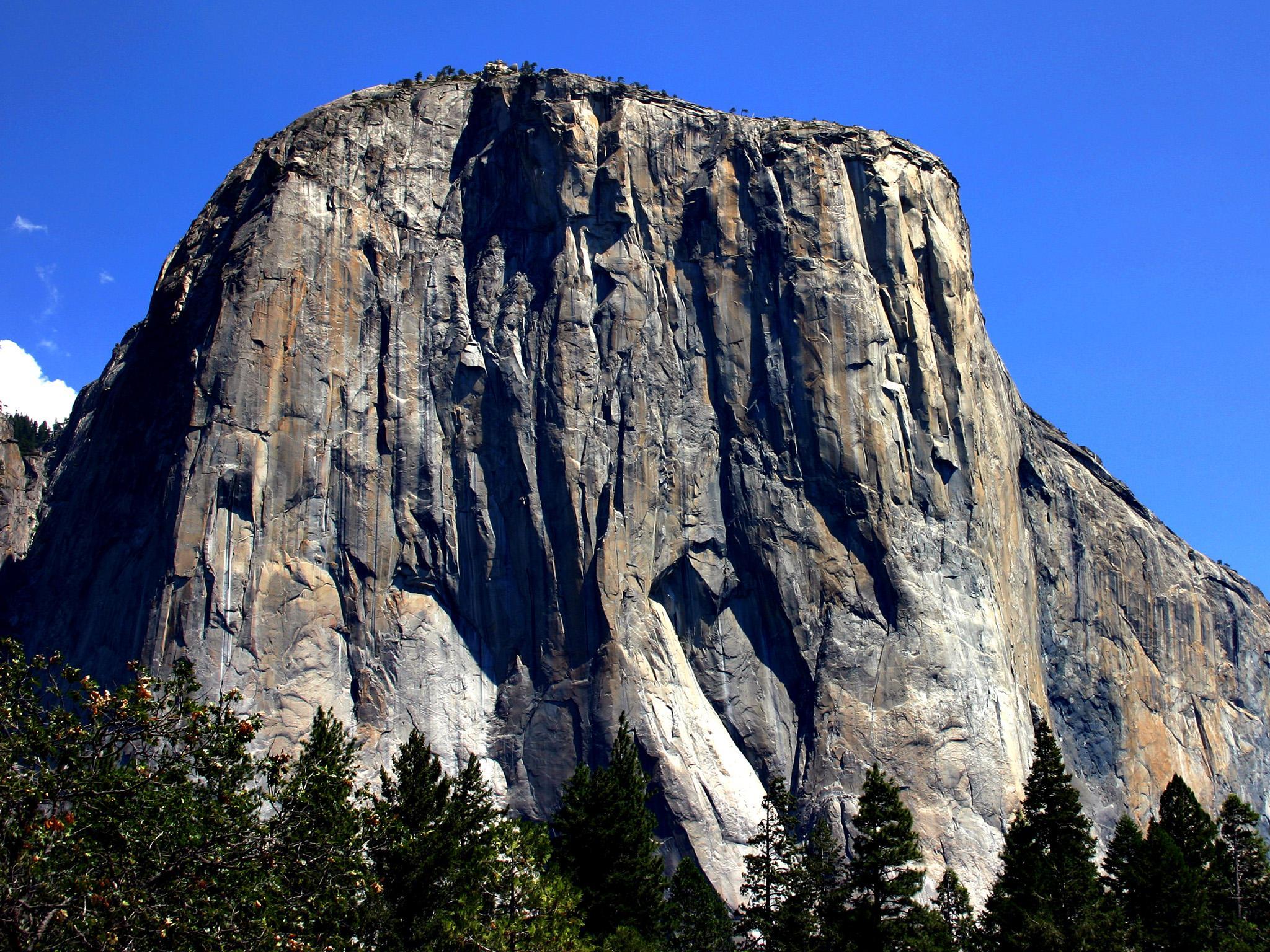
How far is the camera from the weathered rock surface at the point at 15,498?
78.5m

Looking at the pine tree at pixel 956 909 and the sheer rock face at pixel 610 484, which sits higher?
the sheer rock face at pixel 610 484

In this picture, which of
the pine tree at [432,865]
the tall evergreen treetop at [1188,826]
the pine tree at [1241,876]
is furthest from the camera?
the tall evergreen treetop at [1188,826]

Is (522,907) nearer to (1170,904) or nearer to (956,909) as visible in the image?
(1170,904)

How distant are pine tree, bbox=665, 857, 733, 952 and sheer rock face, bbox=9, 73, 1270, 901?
632cm

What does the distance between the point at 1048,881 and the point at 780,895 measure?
27.6 ft

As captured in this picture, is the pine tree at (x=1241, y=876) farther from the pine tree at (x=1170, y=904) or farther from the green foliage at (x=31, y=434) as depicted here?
the green foliage at (x=31, y=434)

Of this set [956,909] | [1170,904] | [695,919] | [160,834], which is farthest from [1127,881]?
[160,834]

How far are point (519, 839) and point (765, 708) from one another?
32.5 m

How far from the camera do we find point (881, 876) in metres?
38.7

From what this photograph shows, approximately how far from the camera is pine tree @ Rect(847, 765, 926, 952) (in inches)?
1476

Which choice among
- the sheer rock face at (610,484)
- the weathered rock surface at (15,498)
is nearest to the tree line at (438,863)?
the sheer rock face at (610,484)

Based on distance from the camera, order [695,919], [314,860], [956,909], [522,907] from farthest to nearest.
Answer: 1. [956,909]
2. [695,919]
3. [522,907]
4. [314,860]

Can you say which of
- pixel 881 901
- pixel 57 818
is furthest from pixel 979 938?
pixel 57 818

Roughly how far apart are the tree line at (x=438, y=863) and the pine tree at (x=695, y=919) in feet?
0.43
